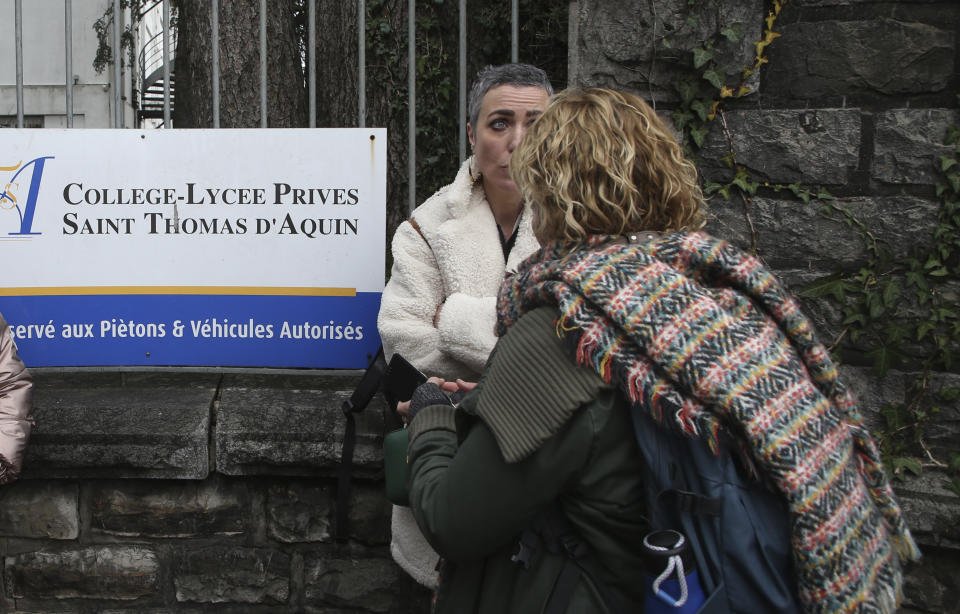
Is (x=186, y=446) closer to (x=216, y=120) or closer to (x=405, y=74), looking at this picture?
(x=216, y=120)

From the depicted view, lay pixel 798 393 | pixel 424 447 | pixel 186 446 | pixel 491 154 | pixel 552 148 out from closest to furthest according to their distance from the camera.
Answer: pixel 798 393, pixel 552 148, pixel 424 447, pixel 491 154, pixel 186 446

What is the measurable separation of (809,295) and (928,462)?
1.98 ft

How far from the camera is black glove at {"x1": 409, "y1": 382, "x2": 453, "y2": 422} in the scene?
1.68 metres

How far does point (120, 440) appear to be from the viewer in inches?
108

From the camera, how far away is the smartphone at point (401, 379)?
2.10 meters

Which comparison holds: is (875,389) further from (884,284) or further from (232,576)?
(232,576)

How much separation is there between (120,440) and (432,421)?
1590 millimetres

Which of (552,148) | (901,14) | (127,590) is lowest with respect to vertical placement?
(127,590)

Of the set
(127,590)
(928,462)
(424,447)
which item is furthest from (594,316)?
(127,590)

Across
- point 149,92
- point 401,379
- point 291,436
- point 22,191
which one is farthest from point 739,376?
point 149,92

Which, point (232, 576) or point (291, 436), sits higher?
point (291, 436)

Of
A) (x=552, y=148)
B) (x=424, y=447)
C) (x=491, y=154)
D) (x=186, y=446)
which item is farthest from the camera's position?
(x=186, y=446)

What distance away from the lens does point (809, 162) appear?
2.49m

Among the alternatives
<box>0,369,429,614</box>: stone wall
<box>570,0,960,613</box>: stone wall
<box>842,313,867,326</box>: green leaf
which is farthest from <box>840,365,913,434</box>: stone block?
<box>0,369,429,614</box>: stone wall
